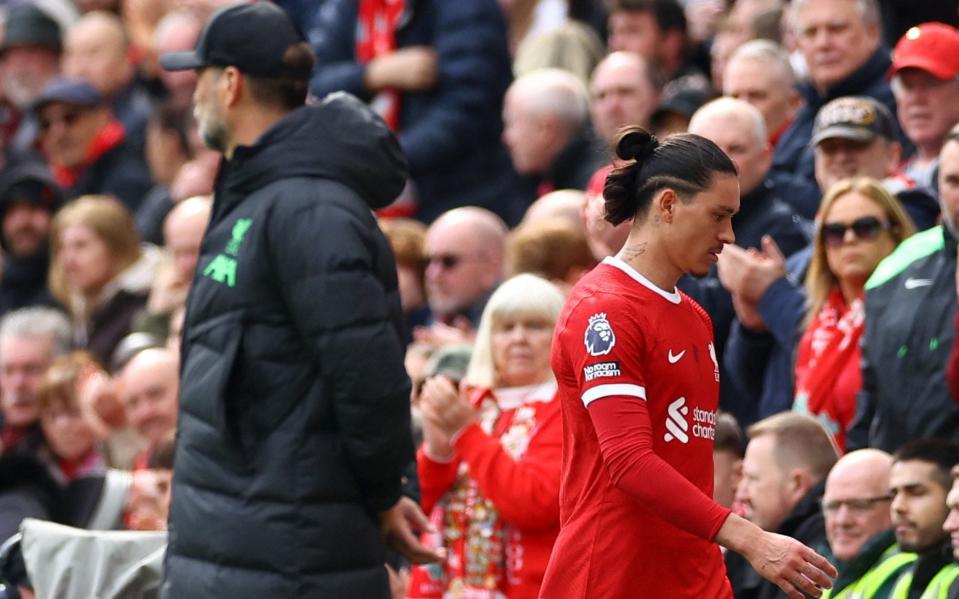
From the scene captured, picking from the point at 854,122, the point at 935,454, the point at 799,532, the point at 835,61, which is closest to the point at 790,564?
the point at 935,454

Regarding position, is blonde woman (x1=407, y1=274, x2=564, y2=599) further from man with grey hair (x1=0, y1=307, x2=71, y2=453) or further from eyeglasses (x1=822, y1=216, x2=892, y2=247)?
man with grey hair (x1=0, y1=307, x2=71, y2=453)

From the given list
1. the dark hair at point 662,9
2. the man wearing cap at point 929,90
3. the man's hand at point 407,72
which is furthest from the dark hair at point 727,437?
the man's hand at point 407,72

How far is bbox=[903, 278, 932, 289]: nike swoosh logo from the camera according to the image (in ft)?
23.5

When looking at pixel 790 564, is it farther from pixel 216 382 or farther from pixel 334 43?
pixel 334 43

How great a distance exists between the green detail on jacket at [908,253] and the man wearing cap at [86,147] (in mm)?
7023

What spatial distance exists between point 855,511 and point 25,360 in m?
5.37

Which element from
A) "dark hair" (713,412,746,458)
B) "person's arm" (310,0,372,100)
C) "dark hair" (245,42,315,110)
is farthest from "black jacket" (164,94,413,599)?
"person's arm" (310,0,372,100)

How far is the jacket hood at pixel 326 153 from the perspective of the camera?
5758 mm

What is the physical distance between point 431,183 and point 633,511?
6835mm

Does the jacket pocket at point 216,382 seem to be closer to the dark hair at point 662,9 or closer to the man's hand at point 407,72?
the dark hair at point 662,9

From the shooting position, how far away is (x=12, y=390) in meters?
10.6

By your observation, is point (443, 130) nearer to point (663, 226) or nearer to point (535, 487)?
point (535, 487)

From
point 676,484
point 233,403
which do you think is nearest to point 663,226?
point 676,484

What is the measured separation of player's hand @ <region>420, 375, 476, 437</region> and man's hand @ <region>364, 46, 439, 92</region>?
4823 millimetres
